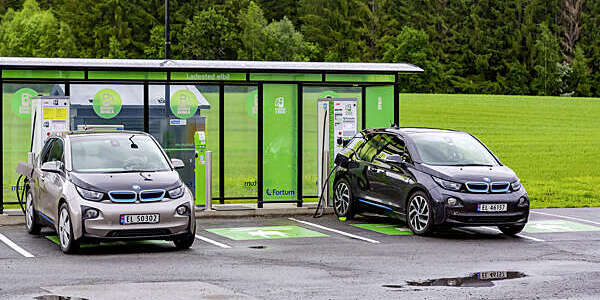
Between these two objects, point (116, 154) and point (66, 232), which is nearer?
point (66, 232)

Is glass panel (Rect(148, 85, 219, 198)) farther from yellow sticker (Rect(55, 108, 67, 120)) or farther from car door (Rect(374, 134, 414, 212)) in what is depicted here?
car door (Rect(374, 134, 414, 212))

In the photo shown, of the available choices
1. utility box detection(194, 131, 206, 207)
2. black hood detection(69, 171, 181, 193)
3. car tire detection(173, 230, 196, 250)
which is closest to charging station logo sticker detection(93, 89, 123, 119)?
utility box detection(194, 131, 206, 207)

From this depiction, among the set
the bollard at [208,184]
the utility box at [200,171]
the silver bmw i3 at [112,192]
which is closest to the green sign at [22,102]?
the utility box at [200,171]

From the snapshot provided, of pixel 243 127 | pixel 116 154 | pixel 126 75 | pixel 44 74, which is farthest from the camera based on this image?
pixel 243 127

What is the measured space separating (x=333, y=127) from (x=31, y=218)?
244 inches

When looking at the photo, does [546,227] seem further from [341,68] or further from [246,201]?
[246,201]

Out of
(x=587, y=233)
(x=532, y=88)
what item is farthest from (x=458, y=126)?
(x=587, y=233)

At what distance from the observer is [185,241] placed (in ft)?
40.8

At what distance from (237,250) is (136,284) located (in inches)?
121

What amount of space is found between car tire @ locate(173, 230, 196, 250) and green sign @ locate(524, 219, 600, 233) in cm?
588

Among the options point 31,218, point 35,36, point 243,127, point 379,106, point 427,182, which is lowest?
point 31,218

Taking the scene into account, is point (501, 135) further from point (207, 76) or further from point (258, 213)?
point (258, 213)

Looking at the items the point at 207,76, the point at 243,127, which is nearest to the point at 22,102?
A: the point at 207,76

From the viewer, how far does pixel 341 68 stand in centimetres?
1792
